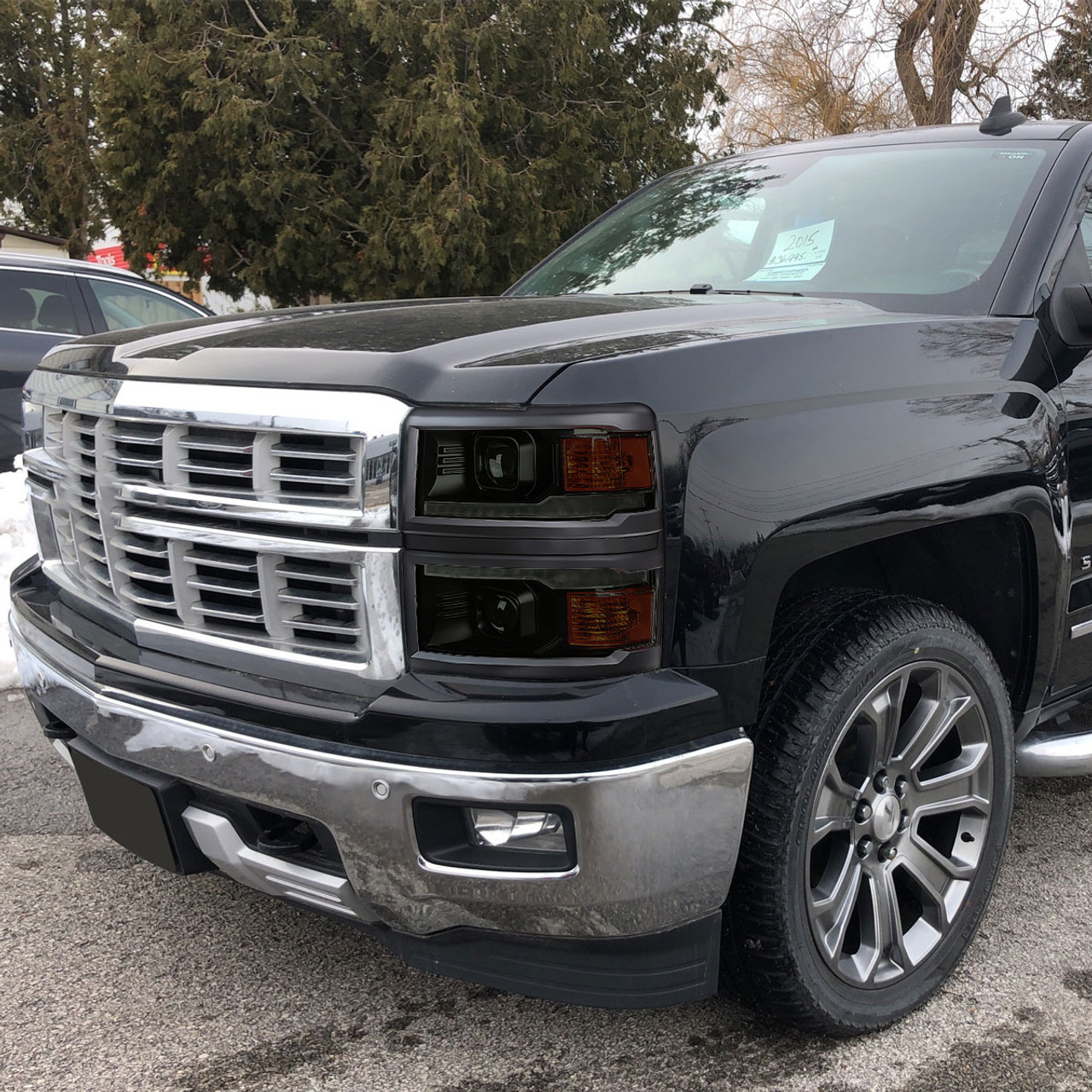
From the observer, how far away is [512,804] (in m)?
1.86

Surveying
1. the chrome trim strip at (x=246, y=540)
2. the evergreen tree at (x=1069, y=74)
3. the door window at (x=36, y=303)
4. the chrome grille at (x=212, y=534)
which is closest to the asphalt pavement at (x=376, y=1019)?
the chrome grille at (x=212, y=534)

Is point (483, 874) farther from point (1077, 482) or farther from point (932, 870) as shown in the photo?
point (1077, 482)

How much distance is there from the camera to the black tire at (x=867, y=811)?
7.00ft

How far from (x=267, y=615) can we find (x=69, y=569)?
→ 86 centimetres

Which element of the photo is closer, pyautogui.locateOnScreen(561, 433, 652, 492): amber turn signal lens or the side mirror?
pyautogui.locateOnScreen(561, 433, 652, 492): amber turn signal lens

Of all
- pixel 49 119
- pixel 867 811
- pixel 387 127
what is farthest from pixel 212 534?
pixel 49 119

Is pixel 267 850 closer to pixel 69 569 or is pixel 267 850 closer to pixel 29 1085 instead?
pixel 29 1085

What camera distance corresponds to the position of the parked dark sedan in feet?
23.5

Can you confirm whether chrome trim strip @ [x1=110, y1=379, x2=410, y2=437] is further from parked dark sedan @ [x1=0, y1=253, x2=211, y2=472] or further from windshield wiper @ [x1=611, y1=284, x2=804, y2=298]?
parked dark sedan @ [x1=0, y1=253, x2=211, y2=472]

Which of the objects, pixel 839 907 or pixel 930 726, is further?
pixel 930 726

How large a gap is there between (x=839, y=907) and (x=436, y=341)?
1.34 metres

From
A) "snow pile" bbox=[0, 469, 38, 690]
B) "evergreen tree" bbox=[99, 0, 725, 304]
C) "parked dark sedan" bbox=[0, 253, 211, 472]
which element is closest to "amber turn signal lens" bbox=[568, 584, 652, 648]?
"snow pile" bbox=[0, 469, 38, 690]

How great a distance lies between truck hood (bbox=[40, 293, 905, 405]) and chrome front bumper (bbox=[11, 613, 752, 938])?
619mm

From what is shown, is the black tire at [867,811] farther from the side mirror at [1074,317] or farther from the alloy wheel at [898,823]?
the side mirror at [1074,317]
